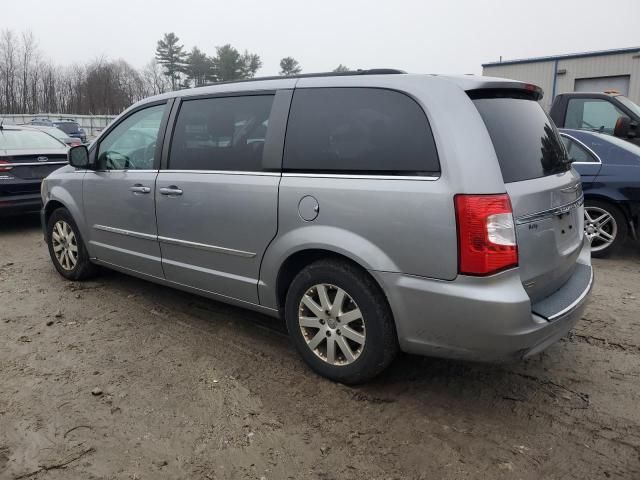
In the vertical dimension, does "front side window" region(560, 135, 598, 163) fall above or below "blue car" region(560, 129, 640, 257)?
above

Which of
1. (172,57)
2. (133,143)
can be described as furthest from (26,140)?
(172,57)

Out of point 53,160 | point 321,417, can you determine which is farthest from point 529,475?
point 53,160

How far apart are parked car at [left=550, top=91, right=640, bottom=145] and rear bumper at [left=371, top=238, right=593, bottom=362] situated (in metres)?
5.53

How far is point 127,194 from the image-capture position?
14.1 feet

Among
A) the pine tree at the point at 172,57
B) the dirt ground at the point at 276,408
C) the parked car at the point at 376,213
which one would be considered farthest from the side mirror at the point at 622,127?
the pine tree at the point at 172,57

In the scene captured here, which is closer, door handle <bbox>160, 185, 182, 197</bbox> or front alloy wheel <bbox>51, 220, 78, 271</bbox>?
door handle <bbox>160, 185, 182, 197</bbox>

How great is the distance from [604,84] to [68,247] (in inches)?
797

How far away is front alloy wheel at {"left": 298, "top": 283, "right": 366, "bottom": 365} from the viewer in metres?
3.02

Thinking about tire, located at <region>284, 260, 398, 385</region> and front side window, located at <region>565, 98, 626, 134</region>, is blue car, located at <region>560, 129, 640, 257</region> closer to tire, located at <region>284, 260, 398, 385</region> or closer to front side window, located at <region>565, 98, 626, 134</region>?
front side window, located at <region>565, 98, 626, 134</region>

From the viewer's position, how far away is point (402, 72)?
9.87 feet

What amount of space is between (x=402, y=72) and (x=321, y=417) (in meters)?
1.99

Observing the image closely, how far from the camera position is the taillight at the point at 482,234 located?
8.27ft

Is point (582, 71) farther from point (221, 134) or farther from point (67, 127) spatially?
point (67, 127)

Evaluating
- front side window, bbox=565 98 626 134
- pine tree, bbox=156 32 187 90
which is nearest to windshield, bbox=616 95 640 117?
front side window, bbox=565 98 626 134
